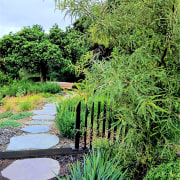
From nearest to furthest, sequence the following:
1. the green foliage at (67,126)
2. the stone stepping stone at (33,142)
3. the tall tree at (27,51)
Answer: the stone stepping stone at (33,142)
the green foliage at (67,126)
the tall tree at (27,51)

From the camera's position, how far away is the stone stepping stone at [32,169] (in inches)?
68.0

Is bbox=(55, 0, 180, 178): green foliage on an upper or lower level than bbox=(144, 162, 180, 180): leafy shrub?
upper

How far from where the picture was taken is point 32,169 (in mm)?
1836

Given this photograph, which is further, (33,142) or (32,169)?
(33,142)

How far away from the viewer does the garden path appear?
175cm

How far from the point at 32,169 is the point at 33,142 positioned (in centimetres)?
87

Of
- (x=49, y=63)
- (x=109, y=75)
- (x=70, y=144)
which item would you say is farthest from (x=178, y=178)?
(x=49, y=63)

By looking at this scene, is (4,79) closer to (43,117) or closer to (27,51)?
(27,51)

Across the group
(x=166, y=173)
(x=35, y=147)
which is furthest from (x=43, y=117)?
(x=166, y=173)

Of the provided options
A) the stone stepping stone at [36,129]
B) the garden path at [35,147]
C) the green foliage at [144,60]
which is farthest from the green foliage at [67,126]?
the green foliage at [144,60]

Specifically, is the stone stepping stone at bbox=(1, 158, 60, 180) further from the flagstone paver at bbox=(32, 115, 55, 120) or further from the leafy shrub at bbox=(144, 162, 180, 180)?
the flagstone paver at bbox=(32, 115, 55, 120)

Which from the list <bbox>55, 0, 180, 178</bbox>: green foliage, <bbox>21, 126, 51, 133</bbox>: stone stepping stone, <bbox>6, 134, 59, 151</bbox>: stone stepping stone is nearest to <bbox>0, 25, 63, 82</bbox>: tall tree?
<bbox>21, 126, 51, 133</bbox>: stone stepping stone

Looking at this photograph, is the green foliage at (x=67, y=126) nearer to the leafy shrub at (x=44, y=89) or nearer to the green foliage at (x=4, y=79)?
the leafy shrub at (x=44, y=89)

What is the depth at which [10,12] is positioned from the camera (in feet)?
15.3
